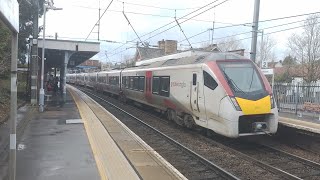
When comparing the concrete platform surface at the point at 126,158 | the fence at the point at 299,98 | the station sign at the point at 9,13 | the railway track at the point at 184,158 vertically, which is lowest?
the railway track at the point at 184,158

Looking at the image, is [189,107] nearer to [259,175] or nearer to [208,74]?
[208,74]

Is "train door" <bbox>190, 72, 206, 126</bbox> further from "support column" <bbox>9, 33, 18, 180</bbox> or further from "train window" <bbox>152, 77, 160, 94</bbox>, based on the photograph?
"support column" <bbox>9, 33, 18, 180</bbox>

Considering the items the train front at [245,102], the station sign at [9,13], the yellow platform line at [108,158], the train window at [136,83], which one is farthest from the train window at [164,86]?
the station sign at [9,13]

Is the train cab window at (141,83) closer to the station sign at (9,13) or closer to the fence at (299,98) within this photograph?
the fence at (299,98)

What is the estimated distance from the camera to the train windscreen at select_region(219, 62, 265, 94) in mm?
12469

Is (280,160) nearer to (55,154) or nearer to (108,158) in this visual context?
(108,158)

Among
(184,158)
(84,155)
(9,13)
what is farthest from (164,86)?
(9,13)

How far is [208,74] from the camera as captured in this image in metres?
13.1

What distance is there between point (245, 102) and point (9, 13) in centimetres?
839

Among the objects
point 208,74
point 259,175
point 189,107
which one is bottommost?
point 259,175

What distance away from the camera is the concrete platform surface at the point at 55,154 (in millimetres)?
8009

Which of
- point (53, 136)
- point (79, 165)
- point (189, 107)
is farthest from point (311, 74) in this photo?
point (79, 165)

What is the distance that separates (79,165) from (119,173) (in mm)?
1025

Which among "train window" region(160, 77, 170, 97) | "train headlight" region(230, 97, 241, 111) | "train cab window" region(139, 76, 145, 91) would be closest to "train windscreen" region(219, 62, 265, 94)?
"train headlight" region(230, 97, 241, 111)
